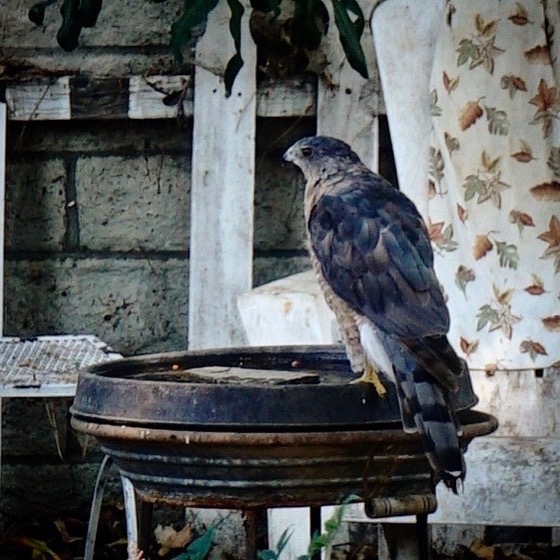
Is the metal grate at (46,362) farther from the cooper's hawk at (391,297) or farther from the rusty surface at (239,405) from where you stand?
the rusty surface at (239,405)

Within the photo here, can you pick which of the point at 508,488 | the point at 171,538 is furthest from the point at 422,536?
the point at 171,538

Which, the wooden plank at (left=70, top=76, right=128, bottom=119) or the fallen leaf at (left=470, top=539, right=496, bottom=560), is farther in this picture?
the wooden plank at (left=70, top=76, right=128, bottom=119)


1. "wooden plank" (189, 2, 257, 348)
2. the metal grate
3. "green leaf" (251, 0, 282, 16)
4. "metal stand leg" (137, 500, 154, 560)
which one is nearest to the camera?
"metal stand leg" (137, 500, 154, 560)

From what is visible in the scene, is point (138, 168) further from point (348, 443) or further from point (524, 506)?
point (348, 443)

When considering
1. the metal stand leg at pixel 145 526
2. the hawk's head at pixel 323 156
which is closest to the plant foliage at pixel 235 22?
the hawk's head at pixel 323 156

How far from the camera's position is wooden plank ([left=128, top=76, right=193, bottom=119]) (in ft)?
12.4

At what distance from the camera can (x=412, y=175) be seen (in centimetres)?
343

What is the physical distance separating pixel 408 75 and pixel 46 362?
3.58 feet

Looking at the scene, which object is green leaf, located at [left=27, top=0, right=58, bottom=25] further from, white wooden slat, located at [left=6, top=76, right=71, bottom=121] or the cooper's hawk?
the cooper's hawk

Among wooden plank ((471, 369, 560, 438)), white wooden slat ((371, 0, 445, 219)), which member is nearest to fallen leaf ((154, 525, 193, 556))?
wooden plank ((471, 369, 560, 438))

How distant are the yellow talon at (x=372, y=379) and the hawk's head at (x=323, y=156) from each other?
496 millimetres

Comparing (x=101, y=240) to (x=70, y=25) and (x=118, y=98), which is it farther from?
(x=70, y=25)

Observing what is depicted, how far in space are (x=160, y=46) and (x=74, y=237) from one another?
56cm

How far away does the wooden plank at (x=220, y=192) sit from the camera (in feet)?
12.1
